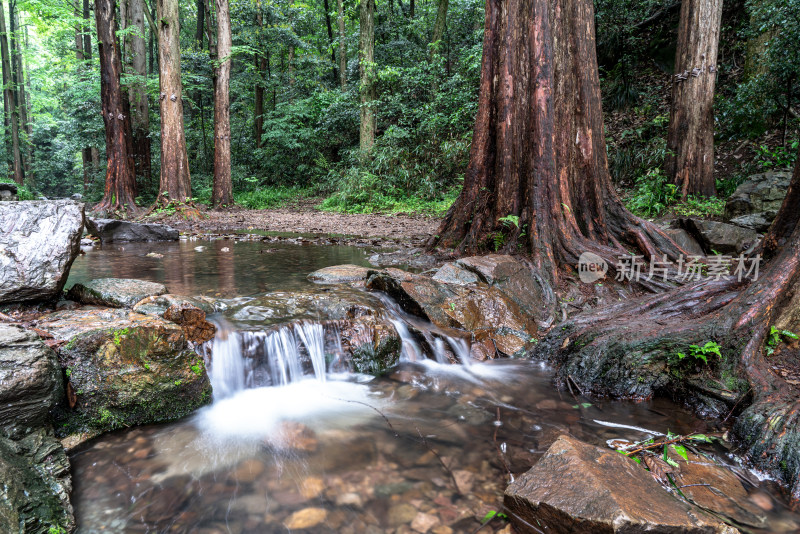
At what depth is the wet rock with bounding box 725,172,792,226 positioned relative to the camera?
7777 mm

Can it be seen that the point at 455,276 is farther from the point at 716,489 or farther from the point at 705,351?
the point at 716,489

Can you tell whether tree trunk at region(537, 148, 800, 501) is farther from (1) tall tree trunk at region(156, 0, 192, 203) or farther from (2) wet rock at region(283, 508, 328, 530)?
(1) tall tree trunk at region(156, 0, 192, 203)

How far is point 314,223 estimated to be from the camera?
13.3 m

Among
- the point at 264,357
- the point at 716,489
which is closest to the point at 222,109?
the point at 264,357

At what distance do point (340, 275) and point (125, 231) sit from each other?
6.55 meters

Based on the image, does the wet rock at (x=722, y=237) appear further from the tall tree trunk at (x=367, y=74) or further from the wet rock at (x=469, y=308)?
the tall tree trunk at (x=367, y=74)

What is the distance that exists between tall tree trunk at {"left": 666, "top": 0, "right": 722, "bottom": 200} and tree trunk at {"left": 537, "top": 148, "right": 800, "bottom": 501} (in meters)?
7.08

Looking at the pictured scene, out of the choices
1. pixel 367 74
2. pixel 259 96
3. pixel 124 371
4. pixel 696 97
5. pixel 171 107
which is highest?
pixel 259 96

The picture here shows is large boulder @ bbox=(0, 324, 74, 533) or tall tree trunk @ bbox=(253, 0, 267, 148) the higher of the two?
tall tree trunk @ bbox=(253, 0, 267, 148)

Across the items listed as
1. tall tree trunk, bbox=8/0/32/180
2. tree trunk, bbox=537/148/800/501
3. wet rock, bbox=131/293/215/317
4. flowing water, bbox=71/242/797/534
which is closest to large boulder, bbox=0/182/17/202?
tall tree trunk, bbox=8/0/32/180

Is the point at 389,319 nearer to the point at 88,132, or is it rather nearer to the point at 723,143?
the point at 723,143

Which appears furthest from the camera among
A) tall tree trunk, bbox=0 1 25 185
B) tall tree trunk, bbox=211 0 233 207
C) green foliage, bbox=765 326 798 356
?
tall tree trunk, bbox=0 1 25 185

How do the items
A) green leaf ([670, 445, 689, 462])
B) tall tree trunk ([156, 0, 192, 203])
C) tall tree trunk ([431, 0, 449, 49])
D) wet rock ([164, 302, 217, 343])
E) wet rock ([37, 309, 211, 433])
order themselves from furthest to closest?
tall tree trunk ([431, 0, 449, 49]) < tall tree trunk ([156, 0, 192, 203]) < wet rock ([164, 302, 217, 343]) < wet rock ([37, 309, 211, 433]) < green leaf ([670, 445, 689, 462])

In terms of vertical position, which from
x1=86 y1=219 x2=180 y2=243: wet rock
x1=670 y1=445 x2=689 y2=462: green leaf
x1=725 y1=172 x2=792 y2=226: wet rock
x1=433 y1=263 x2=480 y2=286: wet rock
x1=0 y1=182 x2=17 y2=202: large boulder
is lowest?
x1=670 y1=445 x2=689 y2=462: green leaf
